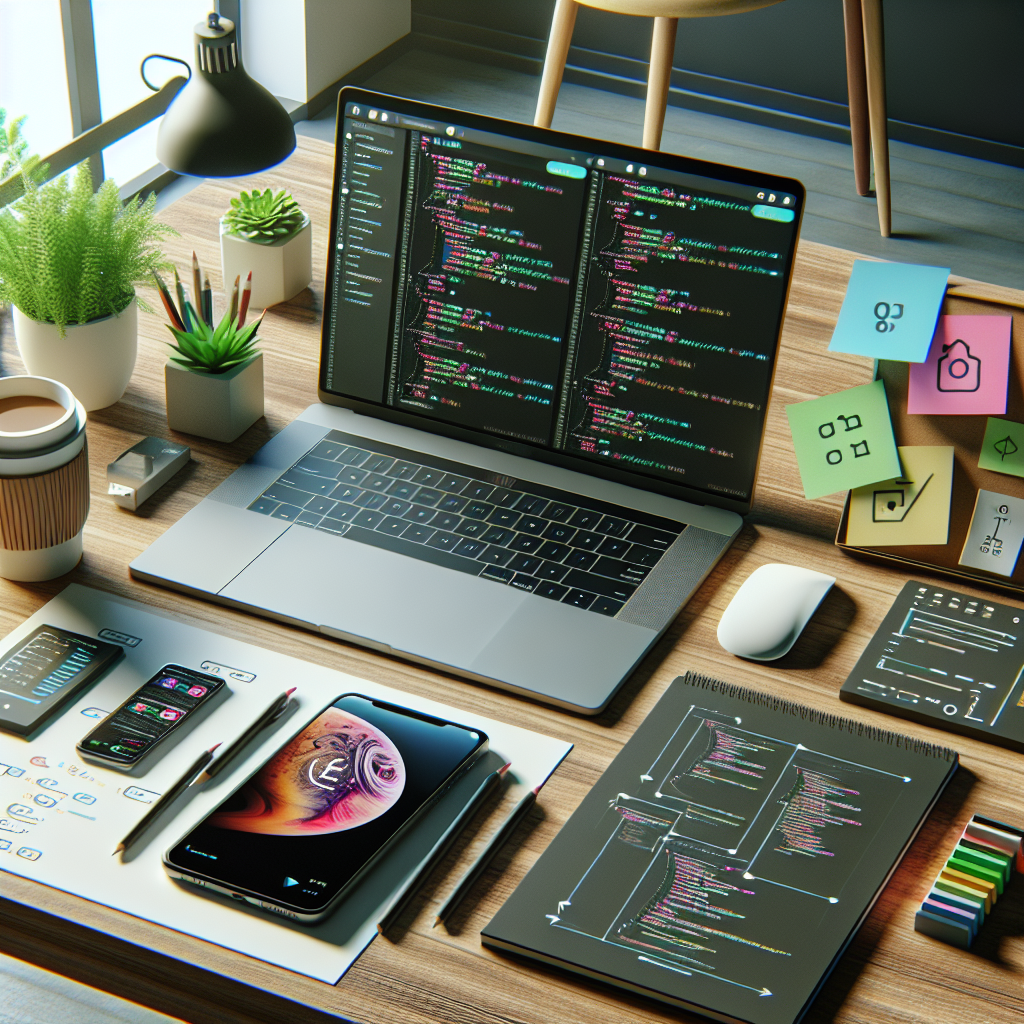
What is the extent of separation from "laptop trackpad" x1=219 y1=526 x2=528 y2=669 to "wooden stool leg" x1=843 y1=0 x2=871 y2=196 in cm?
236

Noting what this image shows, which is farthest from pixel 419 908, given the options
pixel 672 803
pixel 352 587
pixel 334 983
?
pixel 352 587

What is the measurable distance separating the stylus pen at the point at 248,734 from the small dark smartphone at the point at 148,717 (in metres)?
0.05

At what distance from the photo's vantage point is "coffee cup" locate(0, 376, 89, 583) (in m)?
0.94

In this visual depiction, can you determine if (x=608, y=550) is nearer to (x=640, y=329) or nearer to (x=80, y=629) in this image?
(x=640, y=329)

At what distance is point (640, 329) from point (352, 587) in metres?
0.33

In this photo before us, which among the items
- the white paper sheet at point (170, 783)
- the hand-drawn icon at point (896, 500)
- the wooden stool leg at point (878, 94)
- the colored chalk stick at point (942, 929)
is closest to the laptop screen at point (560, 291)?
the hand-drawn icon at point (896, 500)

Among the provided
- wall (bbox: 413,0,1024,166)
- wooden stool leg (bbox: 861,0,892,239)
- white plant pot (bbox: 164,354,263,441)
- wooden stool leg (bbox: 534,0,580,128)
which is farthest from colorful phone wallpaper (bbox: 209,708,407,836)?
wall (bbox: 413,0,1024,166)

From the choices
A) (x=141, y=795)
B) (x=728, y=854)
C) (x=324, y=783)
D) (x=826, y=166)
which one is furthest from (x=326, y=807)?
(x=826, y=166)

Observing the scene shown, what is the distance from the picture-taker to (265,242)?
1.34 meters

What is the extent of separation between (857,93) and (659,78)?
812 millimetres

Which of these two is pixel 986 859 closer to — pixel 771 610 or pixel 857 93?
pixel 771 610

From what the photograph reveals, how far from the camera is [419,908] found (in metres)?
0.77

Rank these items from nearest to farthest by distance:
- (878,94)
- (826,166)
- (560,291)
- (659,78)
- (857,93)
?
(560,291)
(659,78)
(878,94)
(857,93)
(826,166)

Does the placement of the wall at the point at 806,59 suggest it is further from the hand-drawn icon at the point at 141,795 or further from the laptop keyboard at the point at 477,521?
the hand-drawn icon at the point at 141,795
